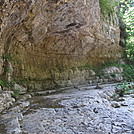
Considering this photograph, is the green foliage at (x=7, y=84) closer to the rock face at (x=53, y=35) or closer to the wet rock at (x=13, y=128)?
the rock face at (x=53, y=35)

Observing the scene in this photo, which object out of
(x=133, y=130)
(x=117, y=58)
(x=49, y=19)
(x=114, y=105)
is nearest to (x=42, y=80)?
(x=49, y=19)

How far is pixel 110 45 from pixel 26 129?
48.8 ft

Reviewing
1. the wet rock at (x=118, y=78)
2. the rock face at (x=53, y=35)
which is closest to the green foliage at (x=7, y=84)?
the rock face at (x=53, y=35)

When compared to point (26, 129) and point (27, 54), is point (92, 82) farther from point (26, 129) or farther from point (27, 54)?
point (26, 129)

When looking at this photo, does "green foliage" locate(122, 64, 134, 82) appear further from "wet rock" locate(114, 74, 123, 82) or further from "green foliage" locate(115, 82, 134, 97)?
"wet rock" locate(114, 74, 123, 82)

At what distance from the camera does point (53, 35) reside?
1087cm

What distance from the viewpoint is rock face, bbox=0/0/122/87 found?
6332 millimetres

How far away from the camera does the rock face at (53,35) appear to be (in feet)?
20.8

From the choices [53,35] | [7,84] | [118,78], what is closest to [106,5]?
[53,35]

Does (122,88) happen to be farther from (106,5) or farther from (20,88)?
(106,5)

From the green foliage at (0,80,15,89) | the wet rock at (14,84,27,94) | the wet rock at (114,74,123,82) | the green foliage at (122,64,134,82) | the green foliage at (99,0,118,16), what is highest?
the green foliage at (99,0,118,16)

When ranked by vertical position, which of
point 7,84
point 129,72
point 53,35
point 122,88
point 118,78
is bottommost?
point 118,78

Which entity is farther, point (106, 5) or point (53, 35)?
point (106, 5)

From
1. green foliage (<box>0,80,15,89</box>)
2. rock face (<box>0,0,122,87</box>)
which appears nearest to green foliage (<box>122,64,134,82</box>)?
rock face (<box>0,0,122,87</box>)
